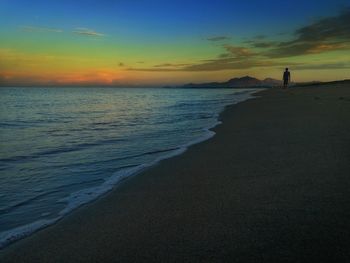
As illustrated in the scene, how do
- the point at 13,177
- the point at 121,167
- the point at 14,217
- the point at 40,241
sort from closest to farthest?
the point at 40,241 → the point at 14,217 → the point at 13,177 → the point at 121,167

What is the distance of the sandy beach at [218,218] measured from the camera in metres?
3.56

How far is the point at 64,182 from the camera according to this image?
7.16 m

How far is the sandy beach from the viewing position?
356 centimetres

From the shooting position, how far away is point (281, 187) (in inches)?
216

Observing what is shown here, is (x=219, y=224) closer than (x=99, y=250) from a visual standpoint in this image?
No

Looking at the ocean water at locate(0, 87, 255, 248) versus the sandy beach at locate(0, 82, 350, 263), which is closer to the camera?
the sandy beach at locate(0, 82, 350, 263)

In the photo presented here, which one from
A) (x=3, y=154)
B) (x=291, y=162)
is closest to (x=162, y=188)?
(x=291, y=162)

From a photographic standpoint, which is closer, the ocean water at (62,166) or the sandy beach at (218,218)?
the sandy beach at (218,218)

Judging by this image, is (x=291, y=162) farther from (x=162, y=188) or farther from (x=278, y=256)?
(x=278, y=256)

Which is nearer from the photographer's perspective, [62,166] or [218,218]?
[218,218]

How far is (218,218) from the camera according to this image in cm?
441

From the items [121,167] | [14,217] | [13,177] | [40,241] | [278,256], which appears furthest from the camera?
[121,167]

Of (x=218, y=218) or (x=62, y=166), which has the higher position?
(x=218, y=218)

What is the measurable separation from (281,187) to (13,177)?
546 cm
